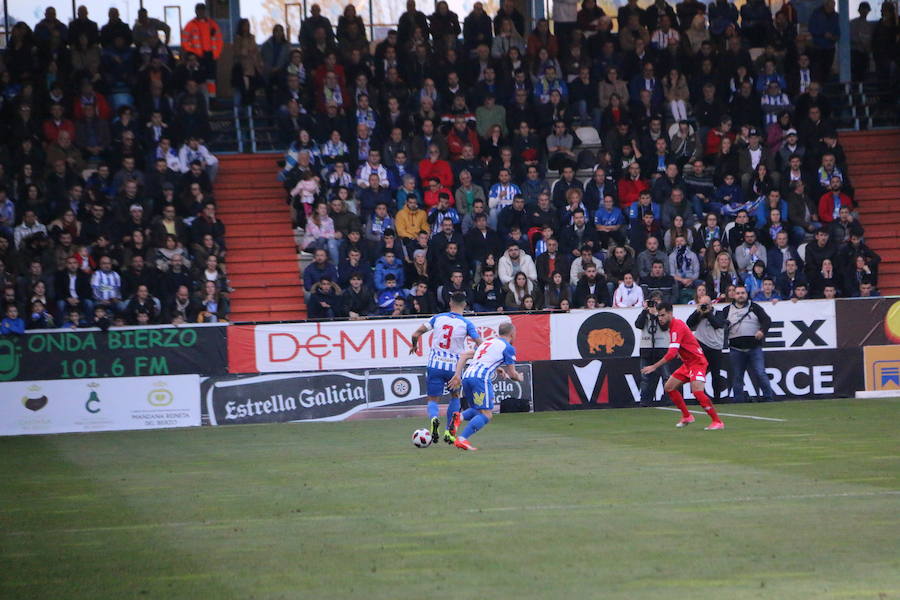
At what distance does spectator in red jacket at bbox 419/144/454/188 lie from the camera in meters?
26.1

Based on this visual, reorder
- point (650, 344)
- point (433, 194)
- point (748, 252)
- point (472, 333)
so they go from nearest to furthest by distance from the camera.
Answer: point (472, 333) < point (650, 344) < point (748, 252) < point (433, 194)

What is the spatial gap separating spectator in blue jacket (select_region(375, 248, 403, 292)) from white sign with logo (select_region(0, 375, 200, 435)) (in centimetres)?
409

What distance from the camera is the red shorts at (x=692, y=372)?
58.6ft

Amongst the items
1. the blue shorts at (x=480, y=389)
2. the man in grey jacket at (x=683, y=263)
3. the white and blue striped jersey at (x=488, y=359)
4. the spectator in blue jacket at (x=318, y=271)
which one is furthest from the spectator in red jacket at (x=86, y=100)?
the blue shorts at (x=480, y=389)

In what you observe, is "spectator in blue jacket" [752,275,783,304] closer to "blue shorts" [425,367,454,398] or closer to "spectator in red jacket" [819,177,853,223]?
"spectator in red jacket" [819,177,853,223]

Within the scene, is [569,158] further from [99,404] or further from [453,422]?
[453,422]

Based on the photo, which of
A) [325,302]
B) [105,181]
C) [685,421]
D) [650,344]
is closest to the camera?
[685,421]

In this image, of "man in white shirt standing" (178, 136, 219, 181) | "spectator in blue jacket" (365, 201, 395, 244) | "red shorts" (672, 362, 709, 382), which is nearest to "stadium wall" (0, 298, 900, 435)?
"spectator in blue jacket" (365, 201, 395, 244)

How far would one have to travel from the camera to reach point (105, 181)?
82.3 feet

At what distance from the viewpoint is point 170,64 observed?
27703 millimetres

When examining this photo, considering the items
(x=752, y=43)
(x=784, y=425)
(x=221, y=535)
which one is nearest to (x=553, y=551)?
(x=221, y=535)

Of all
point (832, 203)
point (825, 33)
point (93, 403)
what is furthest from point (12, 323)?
point (825, 33)

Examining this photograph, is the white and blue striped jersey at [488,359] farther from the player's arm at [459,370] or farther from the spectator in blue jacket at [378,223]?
the spectator in blue jacket at [378,223]

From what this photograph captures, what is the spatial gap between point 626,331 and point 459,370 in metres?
7.93
